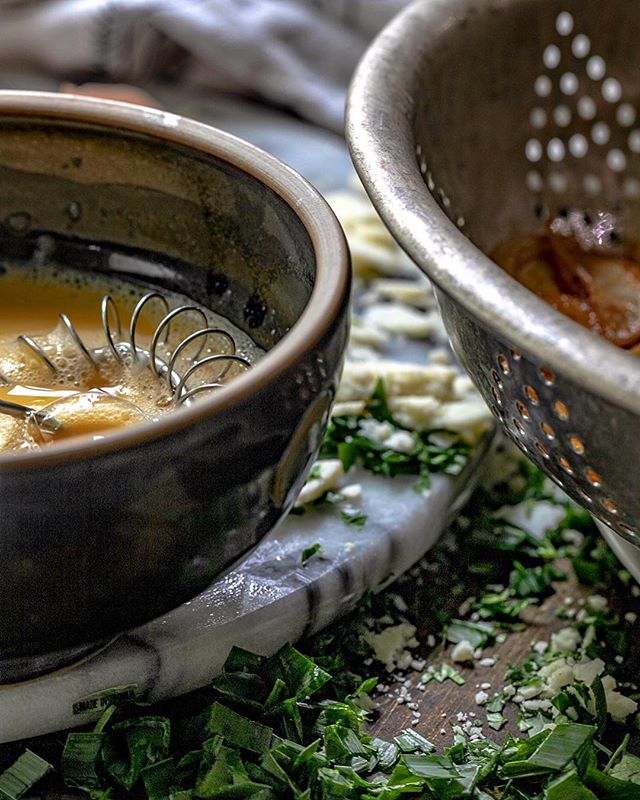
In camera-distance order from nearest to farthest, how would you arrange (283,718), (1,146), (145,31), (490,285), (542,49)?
1. (490,285)
2. (283,718)
3. (1,146)
4. (542,49)
5. (145,31)

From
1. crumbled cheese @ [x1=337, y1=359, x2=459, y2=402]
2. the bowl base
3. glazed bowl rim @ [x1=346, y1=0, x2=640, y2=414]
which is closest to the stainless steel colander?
glazed bowl rim @ [x1=346, y1=0, x2=640, y2=414]

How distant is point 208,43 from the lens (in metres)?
1.34

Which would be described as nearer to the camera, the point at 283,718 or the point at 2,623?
the point at 2,623

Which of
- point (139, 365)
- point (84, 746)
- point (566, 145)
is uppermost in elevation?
point (566, 145)

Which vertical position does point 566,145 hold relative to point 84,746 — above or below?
above

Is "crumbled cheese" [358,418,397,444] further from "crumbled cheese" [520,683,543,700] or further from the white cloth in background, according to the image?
the white cloth in background

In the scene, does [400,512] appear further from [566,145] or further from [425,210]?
[566,145]

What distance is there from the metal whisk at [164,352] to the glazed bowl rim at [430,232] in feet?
0.46

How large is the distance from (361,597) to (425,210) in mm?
263

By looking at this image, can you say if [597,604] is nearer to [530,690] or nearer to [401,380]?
[530,690]

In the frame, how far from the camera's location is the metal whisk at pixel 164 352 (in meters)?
0.72

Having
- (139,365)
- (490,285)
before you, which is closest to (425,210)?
(490,285)

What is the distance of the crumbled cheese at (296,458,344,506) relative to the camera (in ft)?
2.64

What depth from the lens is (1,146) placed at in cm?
76
